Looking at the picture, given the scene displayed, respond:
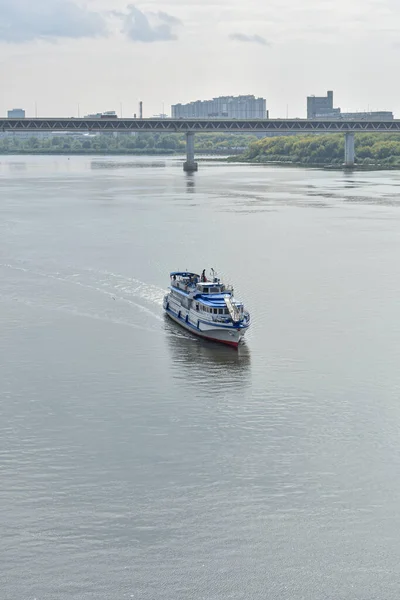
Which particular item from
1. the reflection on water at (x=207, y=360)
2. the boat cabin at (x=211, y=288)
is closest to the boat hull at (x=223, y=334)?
the reflection on water at (x=207, y=360)

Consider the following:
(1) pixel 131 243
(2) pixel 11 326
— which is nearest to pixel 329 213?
(1) pixel 131 243

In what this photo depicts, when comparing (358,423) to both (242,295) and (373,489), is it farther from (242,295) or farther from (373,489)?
(242,295)

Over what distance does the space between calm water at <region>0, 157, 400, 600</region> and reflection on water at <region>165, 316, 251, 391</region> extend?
0.16m

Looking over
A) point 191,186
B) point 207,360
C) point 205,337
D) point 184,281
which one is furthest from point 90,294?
point 191,186

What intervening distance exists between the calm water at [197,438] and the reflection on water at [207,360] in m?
0.16

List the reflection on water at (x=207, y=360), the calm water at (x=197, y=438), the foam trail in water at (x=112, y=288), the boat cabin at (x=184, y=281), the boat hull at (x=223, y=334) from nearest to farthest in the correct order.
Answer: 1. the calm water at (x=197, y=438)
2. the reflection on water at (x=207, y=360)
3. the boat hull at (x=223, y=334)
4. the boat cabin at (x=184, y=281)
5. the foam trail in water at (x=112, y=288)

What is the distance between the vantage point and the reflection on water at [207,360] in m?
44.0

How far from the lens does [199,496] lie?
30609 mm

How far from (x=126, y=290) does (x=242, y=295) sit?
8147 mm

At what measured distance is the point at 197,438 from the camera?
35.6m

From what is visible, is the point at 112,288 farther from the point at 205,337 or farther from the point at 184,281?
the point at 205,337

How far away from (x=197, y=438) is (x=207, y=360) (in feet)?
39.4

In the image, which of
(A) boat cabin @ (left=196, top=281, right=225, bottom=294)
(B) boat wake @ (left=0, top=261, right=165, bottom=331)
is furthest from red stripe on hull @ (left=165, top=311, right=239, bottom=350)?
(A) boat cabin @ (left=196, top=281, right=225, bottom=294)

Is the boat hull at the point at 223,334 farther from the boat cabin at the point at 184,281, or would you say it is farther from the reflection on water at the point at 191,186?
the reflection on water at the point at 191,186
